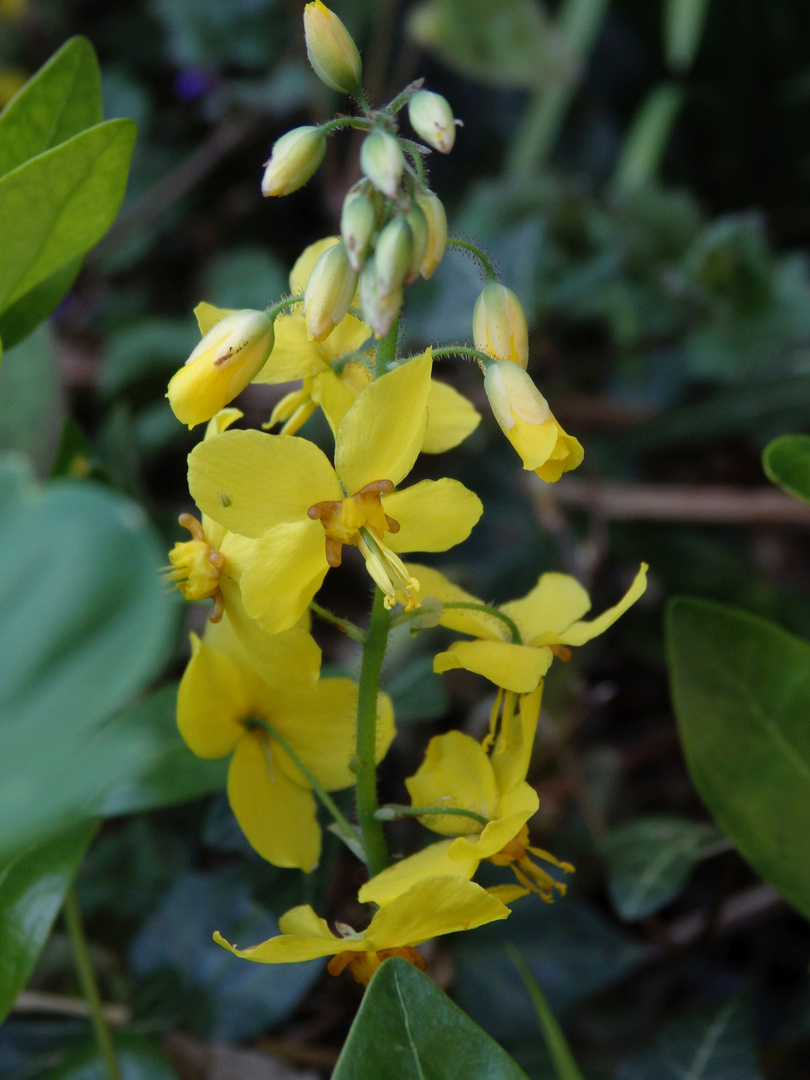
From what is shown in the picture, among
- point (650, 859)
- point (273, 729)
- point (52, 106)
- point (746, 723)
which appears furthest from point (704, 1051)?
point (52, 106)

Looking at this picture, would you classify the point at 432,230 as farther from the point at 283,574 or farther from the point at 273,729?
the point at 273,729

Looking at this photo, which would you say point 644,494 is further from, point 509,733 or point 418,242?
point 418,242

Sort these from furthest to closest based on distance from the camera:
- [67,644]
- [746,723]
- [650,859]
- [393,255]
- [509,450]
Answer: [509,450], [650,859], [746,723], [393,255], [67,644]

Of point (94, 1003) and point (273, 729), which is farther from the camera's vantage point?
point (94, 1003)

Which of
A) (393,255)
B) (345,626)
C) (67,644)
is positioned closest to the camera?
(67,644)

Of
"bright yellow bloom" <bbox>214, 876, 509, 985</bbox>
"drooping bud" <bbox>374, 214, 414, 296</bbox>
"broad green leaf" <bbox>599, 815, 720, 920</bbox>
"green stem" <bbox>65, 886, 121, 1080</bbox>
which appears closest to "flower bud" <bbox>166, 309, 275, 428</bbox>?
"drooping bud" <bbox>374, 214, 414, 296</bbox>

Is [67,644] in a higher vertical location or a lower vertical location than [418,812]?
higher

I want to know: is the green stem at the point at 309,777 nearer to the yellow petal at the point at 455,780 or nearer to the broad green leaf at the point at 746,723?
the yellow petal at the point at 455,780

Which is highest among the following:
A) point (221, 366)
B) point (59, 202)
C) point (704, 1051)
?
point (59, 202)
